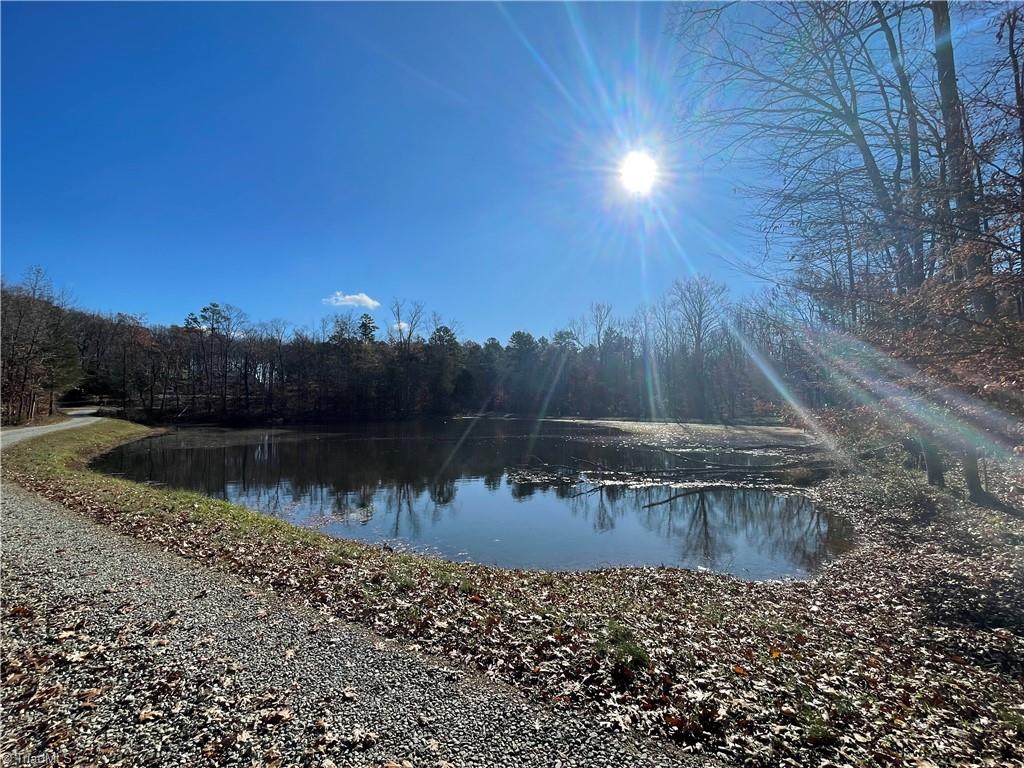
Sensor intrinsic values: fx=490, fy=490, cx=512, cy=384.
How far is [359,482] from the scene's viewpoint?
71.6ft

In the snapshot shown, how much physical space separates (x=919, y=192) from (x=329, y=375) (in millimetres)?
68186

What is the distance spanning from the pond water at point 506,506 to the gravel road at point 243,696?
628cm

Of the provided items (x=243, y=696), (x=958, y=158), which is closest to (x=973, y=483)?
(x=958, y=158)

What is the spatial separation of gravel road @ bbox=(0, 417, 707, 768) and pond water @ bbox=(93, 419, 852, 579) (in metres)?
6.28

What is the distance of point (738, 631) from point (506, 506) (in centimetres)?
1153

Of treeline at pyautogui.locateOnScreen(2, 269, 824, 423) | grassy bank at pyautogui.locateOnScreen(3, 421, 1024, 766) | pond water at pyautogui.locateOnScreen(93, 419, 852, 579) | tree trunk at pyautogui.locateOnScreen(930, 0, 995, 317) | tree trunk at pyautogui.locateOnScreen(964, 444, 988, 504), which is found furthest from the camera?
treeline at pyautogui.locateOnScreen(2, 269, 824, 423)

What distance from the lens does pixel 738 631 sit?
621cm

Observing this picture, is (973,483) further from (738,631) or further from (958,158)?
(958,158)

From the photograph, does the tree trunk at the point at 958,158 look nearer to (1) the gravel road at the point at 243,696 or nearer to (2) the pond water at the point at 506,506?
(1) the gravel road at the point at 243,696

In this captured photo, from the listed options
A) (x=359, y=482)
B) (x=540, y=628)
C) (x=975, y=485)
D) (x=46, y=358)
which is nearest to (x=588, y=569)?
(x=540, y=628)

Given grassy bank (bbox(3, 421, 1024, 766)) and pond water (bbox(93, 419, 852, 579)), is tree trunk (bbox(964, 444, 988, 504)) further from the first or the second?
pond water (bbox(93, 419, 852, 579))

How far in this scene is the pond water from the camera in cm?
1199

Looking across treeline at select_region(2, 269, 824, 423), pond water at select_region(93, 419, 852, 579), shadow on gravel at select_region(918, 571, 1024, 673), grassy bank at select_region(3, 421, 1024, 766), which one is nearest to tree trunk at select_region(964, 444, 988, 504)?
grassy bank at select_region(3, 421, 1024, 766)

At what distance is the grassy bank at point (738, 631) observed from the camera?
3955 millimetres
